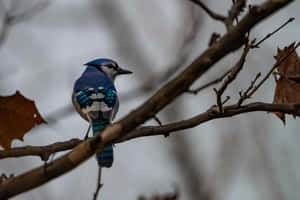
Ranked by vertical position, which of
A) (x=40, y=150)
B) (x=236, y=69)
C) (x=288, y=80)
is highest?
(x=288, y=80)

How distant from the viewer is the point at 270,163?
8.36 meters

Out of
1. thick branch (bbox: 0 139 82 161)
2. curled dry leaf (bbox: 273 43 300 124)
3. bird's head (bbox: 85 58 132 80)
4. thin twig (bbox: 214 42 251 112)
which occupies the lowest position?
thick branch (bbox: 0 139 82 161)

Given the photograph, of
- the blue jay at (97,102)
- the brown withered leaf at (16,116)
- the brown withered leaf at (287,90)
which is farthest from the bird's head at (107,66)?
the brown withered leaf at (287,90)

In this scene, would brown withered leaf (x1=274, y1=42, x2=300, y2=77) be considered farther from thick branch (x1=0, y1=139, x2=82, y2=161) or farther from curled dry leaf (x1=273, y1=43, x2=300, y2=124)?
thick branch (x1=0, y1=139, x2=82, y2=161)

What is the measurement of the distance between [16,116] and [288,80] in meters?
2.36

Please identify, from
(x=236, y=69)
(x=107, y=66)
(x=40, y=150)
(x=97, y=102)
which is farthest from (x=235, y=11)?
(x=107, y=66)

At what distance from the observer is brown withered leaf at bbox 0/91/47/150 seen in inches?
137

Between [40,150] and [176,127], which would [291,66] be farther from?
[40,150]

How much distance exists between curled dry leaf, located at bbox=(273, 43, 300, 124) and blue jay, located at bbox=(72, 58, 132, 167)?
158 centimetres

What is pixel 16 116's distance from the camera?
3.53m

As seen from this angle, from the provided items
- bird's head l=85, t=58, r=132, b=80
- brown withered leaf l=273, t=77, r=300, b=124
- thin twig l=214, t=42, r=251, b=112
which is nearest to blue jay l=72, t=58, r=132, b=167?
bird's head l=85, t=58, r=132, b=80

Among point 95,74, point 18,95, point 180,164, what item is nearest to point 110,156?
point 18,95

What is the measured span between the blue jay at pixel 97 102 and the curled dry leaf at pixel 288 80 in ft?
5.19

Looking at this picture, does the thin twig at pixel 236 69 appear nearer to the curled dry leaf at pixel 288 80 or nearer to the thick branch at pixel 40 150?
the curled dry leaf at pixel 288 80
